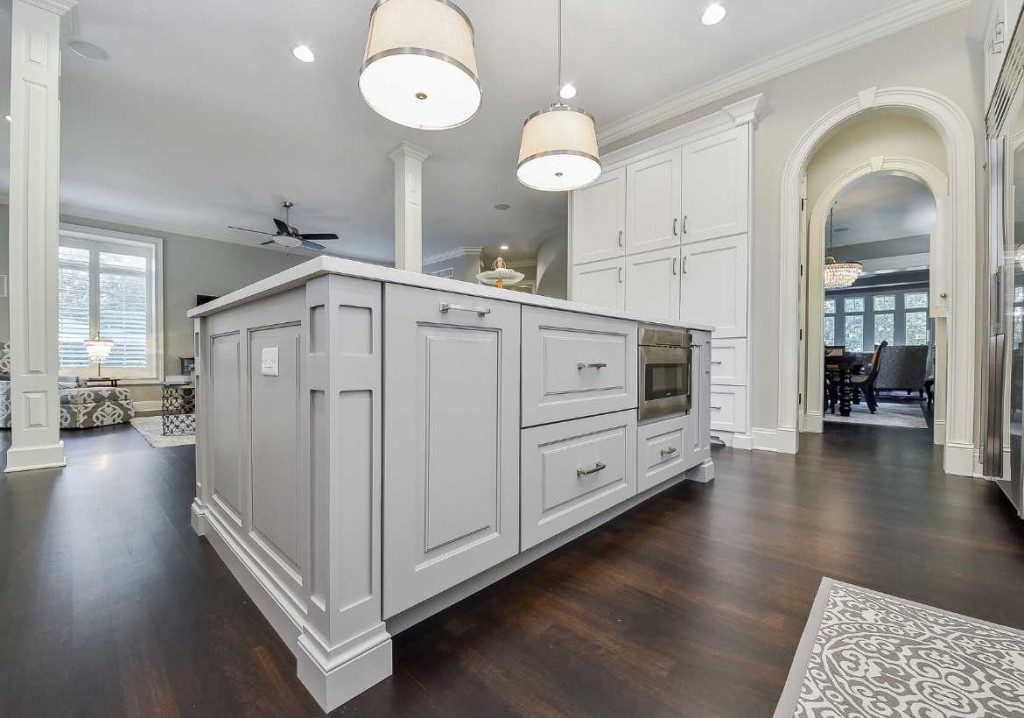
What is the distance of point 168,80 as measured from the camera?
3.53 metres

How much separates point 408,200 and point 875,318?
12.0m

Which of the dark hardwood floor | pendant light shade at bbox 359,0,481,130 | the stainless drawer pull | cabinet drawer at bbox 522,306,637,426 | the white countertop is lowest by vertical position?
the dark hardwood floor

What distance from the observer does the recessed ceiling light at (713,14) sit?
2.79 meters

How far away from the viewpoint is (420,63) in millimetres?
1874

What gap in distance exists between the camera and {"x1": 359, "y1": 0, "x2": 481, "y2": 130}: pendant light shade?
1709 mm

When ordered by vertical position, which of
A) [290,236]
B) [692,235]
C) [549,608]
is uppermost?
[290,236]

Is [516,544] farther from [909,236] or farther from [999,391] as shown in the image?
[909,236]

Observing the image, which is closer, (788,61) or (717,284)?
(788,61)

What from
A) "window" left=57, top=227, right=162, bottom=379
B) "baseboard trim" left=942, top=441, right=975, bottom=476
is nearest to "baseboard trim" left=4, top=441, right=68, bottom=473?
"window" left=57, top=227, right=162, bottom=379

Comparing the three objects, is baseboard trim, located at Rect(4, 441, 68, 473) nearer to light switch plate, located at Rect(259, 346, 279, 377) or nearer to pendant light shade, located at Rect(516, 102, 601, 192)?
light switch plate, located at Rect(259, 346, 279, 377)

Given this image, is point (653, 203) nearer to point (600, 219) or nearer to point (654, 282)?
point (600, 219)

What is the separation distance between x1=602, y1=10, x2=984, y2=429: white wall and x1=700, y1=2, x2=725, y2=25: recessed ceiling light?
2.53ft

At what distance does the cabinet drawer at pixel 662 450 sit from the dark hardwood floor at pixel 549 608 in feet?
0.50

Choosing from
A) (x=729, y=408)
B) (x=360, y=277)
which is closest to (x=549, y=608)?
(x=360, y=277)
